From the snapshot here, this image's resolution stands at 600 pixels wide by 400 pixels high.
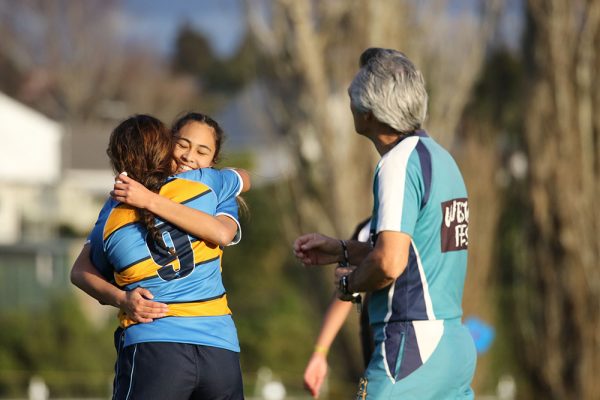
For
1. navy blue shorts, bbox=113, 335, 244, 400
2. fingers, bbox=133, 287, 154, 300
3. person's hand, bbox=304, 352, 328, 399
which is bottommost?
person's hand, bbox=304, 352, 328, 399

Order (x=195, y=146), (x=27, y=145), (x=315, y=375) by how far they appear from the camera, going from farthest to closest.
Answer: (x=27, y=145) → (x=315, y=375) → (x=195, y=146)

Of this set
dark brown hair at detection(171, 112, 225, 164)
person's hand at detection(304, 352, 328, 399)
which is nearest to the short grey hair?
dark brown hair at detection(171, 112, 225, 164)

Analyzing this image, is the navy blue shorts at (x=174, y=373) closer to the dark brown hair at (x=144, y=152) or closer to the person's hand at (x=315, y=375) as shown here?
the dark brown hair at (x=144, y=152)

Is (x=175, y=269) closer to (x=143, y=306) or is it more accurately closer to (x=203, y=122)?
(x=143, y=306)

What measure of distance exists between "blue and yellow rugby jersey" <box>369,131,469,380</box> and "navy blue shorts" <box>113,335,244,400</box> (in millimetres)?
513

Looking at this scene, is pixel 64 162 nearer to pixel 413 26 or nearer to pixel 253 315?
pixel 253 315

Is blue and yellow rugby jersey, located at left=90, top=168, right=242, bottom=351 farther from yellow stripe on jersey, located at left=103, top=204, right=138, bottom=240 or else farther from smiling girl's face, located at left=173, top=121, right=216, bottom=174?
smiling girl's face, located at left=173, top=121, right=216, bottom=174

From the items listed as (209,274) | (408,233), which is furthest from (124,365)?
(408,233)

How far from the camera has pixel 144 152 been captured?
3.93 meters

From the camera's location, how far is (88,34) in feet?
214

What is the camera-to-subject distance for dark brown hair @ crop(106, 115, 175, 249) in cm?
392

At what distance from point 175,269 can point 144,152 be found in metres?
0.39

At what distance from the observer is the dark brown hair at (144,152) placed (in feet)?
12.9

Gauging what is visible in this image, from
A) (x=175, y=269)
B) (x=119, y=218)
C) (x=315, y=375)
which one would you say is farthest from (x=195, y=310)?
(x=315, y=375)
